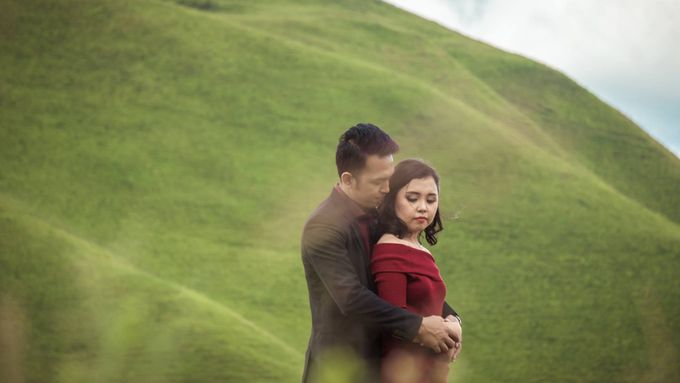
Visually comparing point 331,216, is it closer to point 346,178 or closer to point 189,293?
point 346,178

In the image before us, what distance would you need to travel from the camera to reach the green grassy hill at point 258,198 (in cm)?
1820

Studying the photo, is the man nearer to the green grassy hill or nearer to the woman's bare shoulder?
the woman's bare shoulder

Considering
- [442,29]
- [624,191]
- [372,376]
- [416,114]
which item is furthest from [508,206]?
[442,29]

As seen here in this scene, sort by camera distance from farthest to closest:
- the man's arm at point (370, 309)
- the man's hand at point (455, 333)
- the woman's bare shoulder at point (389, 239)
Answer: the woman's bare shoulder at point (389, 239), the man's hand at point (455, 333), the man's arm at point (370, 309)

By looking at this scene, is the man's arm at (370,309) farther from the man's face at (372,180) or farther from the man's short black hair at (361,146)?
the man's short black hair at (361,146)

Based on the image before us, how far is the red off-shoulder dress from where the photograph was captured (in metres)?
4.59

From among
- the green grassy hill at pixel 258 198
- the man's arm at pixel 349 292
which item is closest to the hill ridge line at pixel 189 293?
the green grassy hill at pixel 258 198

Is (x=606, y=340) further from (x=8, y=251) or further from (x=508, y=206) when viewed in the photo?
(x=8, y=251)

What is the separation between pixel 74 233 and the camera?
938 inches

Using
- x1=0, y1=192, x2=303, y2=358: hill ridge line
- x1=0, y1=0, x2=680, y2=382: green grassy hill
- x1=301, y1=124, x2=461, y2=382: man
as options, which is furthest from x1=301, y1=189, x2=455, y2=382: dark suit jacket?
x1=0, y1=192, x2=303, y2=358: hill ridge line

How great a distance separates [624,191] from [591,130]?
262 inches

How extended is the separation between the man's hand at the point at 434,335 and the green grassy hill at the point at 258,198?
12108mm

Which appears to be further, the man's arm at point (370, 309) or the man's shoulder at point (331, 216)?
the man's shoulder at point (331, 216)

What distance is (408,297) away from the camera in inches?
187
